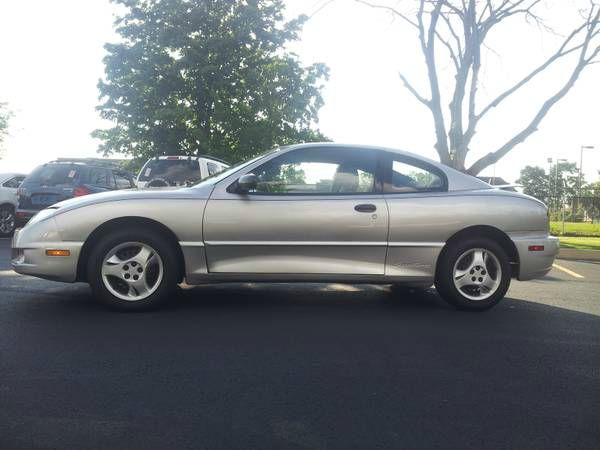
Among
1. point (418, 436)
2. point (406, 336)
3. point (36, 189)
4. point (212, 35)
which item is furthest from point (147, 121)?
point (418, 436)

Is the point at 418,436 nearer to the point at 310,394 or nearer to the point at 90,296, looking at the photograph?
A: the point at 310,394

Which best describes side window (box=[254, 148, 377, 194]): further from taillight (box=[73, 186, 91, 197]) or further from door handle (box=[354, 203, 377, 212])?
taillight (box=[73, 186, 91, 197])

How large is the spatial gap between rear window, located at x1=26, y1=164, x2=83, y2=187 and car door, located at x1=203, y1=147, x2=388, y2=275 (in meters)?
8.02

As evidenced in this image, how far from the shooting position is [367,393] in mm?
3561

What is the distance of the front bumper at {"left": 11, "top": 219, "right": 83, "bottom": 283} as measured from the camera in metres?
5.71

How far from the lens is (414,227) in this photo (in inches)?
237

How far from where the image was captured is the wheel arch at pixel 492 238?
20.1 ft

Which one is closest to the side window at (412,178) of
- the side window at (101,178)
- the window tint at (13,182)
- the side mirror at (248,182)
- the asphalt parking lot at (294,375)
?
the asphalt parking lot at (294,375)

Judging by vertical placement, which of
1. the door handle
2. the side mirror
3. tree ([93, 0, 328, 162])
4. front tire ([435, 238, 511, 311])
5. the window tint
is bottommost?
front tire ([435, 238, 511, 311])

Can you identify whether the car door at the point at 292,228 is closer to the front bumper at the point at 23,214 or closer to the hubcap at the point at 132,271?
the hubcap at the point at 132,271

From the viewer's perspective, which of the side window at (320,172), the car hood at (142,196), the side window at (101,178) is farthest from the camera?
the side window at (101,178)

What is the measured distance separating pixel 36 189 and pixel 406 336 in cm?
1008

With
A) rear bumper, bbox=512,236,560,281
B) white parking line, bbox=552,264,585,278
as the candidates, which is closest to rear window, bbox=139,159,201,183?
white parking line, bbox=552,264,585,278

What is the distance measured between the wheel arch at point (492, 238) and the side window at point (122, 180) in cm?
963
